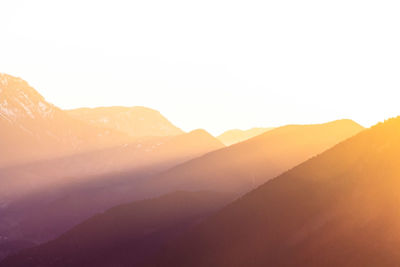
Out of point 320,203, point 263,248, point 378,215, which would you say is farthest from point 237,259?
point 378,215

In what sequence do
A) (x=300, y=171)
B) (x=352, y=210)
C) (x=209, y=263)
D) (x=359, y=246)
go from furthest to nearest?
(x=300, y=171) → (x=209, y=263) → (x=352, y=210) → (x=359, y=246)

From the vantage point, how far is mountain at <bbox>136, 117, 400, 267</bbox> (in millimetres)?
114875

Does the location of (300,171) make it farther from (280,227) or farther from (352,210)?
(352,210)

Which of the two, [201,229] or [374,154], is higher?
[374,154]

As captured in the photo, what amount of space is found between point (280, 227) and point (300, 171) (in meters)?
40.3

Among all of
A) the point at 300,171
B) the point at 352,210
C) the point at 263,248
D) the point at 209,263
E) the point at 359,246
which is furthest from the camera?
the point at 300,171

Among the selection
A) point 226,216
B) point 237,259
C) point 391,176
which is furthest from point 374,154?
point 226,216

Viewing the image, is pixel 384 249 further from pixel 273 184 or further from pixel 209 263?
pixel 273 184

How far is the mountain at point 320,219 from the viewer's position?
115 metres

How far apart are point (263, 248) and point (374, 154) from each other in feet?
118

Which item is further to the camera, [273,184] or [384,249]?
[273,184]

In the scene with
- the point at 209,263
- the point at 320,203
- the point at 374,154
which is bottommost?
the point at 209,263

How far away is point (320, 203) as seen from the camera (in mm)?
149000

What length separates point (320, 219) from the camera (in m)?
138
